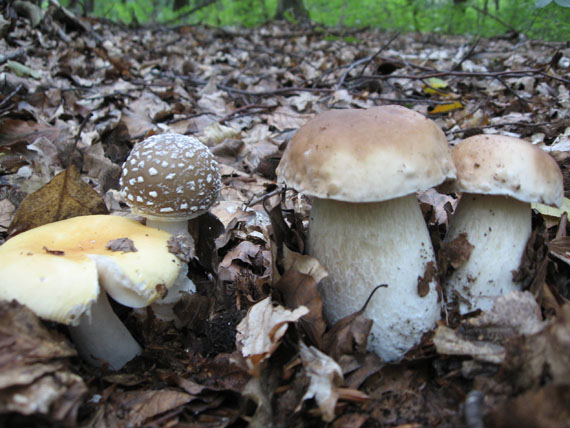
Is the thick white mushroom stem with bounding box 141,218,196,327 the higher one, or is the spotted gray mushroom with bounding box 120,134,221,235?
the spotted gray mushroom with bounding box 120,134,221,235

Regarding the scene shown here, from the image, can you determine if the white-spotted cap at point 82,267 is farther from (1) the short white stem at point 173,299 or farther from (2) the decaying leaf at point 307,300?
(2) the decaying leaf at point 307,300

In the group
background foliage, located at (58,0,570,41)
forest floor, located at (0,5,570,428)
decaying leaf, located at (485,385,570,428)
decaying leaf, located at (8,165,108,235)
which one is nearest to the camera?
decaying leaf, located at (485,385,570,428)

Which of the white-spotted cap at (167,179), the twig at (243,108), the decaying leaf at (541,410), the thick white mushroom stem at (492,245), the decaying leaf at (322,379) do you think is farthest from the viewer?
the twig at (243,108)

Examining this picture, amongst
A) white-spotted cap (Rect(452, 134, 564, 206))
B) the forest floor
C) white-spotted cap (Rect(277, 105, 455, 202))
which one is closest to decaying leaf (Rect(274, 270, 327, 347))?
the forest floor

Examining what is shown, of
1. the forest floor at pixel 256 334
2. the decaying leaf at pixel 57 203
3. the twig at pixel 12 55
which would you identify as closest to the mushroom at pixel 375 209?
the forest floor at pixel 256 334

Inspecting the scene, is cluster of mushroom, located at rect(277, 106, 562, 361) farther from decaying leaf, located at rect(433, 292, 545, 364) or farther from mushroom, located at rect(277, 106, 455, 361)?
decaying leaf, located at rect(433, 292, 545, 364)

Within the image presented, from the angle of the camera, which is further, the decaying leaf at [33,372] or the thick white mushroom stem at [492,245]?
the thick white mushroom stem at [492,245]
